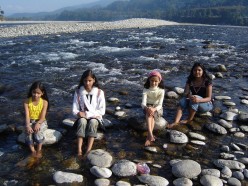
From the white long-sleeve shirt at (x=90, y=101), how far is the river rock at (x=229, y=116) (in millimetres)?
3403

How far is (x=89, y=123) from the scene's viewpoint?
617 cm

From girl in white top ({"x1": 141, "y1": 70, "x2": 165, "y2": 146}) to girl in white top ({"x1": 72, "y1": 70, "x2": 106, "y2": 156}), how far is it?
1023 mm

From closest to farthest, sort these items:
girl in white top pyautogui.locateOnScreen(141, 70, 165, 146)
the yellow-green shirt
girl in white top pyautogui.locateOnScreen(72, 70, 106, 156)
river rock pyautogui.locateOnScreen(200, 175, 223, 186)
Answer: river rock pyautogui.locateOnScreen(200, 175, 223, 186) → girl in white top pyautogui.locateOnScreen(72, 70, 106, 156) → the yellow-green shirt → girl in white top pyautogui.locateOnScreen(141, 70, 165, 146)

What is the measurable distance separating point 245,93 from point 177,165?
6255 mm

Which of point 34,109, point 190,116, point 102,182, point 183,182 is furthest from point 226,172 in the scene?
point 34,109

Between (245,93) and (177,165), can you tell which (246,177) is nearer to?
(177,165)

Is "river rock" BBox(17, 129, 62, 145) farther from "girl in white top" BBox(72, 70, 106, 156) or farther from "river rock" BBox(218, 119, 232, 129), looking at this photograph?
"river rock" BBox(218, 119, 232, 129)

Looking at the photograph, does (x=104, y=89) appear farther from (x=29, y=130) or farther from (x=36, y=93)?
(x=29, y=130)

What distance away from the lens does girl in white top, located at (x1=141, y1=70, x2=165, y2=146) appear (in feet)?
22.0

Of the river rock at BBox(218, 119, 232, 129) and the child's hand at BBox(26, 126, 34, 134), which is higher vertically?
the child's hand at BBox(26, 126, 34, 134)

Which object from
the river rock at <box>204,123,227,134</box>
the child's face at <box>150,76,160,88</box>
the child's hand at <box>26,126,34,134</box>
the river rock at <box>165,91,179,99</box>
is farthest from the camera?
the river rock at <box>165,91,179,99</box>

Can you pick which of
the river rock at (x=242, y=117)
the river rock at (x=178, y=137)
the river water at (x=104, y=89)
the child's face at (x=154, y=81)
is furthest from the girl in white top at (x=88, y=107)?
the river rock at (x=242, y=117)

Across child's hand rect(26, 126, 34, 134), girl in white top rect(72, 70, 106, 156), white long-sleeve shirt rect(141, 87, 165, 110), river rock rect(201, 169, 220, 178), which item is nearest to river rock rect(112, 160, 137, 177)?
girl in white top rect(72, 70, 106, 156)

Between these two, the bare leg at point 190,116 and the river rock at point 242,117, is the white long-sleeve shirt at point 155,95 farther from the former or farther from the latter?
the river rock at point 242,117
